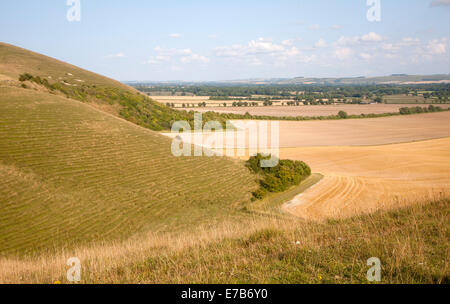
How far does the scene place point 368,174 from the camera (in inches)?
1361

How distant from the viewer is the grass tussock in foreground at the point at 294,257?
167 inches

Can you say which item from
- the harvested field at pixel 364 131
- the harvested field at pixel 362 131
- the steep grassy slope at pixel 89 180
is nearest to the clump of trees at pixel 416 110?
the harvested field at pixel 362 131

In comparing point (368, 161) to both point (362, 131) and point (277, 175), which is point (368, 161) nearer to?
point (277, 175)

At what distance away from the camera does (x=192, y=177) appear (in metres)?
25.9

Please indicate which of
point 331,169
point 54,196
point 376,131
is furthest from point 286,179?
point 376,131

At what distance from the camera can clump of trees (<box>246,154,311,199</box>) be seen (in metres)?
27.7

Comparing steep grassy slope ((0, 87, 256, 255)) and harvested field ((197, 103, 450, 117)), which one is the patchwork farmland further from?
harvested field ((197, 103, 450, 117))

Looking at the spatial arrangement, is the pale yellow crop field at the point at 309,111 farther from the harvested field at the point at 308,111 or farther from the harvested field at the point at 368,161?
the harvested field at the point at 368,161

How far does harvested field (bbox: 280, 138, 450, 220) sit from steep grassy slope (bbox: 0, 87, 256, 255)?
22.4 ft

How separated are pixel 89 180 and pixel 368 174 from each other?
1139 inches

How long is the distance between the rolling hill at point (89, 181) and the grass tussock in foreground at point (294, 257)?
10.4 metres

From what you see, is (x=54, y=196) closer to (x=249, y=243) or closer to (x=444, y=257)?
(x=249, y=243)

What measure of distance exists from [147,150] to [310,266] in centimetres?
2479

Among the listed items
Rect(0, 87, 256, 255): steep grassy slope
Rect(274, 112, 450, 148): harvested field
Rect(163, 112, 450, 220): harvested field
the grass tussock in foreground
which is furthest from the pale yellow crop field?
the grass tussock in foreground
